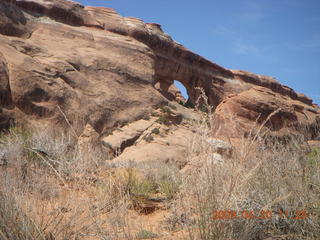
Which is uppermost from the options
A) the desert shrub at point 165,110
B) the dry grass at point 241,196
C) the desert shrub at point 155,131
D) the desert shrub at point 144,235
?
the desert shrub at point 165,110

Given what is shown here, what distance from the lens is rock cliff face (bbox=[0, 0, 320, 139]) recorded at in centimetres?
1169

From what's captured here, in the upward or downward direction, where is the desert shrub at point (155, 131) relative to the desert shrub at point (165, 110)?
downward

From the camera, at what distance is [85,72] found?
51.4ft

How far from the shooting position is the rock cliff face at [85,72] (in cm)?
1169

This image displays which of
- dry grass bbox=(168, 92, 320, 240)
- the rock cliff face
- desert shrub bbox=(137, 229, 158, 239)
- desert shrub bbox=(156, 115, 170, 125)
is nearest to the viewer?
dry grass bbox=(168, 92, 320, 240)

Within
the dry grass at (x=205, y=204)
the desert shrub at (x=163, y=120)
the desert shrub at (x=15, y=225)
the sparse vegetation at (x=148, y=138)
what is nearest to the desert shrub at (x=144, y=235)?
the dry grass at (x=205, y=204)

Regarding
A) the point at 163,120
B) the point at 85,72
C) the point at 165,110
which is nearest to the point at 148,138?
the point at 163,120

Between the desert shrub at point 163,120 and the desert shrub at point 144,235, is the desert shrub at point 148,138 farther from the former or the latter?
the desert shrub at point 144,235

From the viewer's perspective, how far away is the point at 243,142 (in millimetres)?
1870

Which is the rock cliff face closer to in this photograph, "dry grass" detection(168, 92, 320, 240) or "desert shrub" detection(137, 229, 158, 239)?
"dry grass" detection(168, 92, 320, 240)

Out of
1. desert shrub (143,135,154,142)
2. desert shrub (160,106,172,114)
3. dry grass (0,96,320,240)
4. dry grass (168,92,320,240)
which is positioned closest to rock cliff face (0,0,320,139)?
desert shrub (160,106,172,114)

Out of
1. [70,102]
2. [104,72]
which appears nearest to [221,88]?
[104,72]

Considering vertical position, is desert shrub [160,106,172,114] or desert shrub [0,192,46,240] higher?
desert shrub [160,106,172,114]

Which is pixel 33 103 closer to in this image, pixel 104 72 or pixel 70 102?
pixel 70 102
